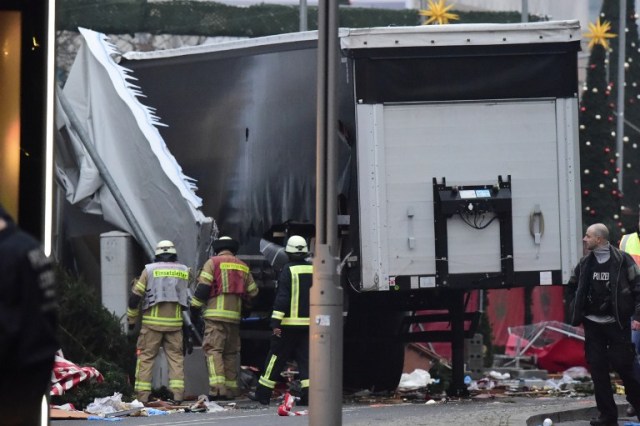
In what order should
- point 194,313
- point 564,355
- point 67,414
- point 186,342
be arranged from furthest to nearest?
point 564,355 < point 186,342 < point 194,313 < point 67,414

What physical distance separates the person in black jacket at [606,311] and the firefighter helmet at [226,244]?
163 inches

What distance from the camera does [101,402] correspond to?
14.1 m

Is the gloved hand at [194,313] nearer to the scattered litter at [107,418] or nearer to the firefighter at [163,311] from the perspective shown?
the firefighter at [163,311]

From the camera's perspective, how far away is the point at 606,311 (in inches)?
492

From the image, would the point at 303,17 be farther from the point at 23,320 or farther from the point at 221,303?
the point at 23,320

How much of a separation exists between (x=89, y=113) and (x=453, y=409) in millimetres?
6090

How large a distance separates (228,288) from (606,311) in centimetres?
439

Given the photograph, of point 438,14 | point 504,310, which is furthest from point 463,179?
point 504,310

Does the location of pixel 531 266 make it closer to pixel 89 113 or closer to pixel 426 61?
pixel 426 61

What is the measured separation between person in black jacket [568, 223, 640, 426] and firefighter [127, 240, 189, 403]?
440 centimetres

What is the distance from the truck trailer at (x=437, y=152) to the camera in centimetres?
1445

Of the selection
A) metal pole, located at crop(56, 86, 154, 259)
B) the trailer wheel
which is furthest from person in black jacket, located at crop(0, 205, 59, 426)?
metal pole, located at crop(56, 86, 154, 259)

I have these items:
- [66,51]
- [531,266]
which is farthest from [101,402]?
[66,51]

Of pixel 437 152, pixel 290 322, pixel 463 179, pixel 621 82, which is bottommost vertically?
pixel 290 322
